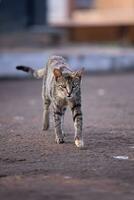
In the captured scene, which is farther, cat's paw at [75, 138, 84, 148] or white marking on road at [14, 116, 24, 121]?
white marking on road at [14, 116, 24, 121]

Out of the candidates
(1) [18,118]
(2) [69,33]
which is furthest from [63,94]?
(2) [69,33]

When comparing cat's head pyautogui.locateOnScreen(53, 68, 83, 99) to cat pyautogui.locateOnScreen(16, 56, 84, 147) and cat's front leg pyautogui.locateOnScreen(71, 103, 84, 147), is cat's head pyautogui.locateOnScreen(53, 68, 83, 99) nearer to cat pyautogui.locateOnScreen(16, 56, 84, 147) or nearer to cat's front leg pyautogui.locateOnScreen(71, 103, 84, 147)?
cat pyautogui.locateOnScreen(16, 56, 84, 147)

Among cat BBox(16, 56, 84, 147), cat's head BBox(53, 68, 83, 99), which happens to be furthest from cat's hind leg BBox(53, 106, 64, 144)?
cat's head BBox(53, 68, 83, 99)

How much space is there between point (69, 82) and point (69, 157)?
2.48ft

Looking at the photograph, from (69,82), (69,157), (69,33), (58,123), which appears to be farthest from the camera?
(69,33)

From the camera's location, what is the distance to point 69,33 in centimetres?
2095

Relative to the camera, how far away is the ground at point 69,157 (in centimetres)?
627

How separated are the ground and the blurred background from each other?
509cm

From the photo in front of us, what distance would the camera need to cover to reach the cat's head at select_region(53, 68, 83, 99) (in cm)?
777

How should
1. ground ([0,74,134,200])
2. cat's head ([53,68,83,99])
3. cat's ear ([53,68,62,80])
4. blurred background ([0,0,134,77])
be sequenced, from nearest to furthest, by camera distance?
ground ([0,74,134,200]), cat's head ([53,68,83,99]), cat's ear ([53,68,62,80]), blurred background ([0,0,134,77])

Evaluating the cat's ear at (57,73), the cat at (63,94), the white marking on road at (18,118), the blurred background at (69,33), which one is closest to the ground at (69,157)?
the white marking on road at (18,118)

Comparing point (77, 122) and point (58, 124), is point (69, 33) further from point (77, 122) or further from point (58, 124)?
point (77, 122)

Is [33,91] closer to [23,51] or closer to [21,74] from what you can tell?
[21,74]

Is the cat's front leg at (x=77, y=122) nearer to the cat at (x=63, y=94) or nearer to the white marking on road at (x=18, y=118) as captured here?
the cat at (x=63, y=94)
